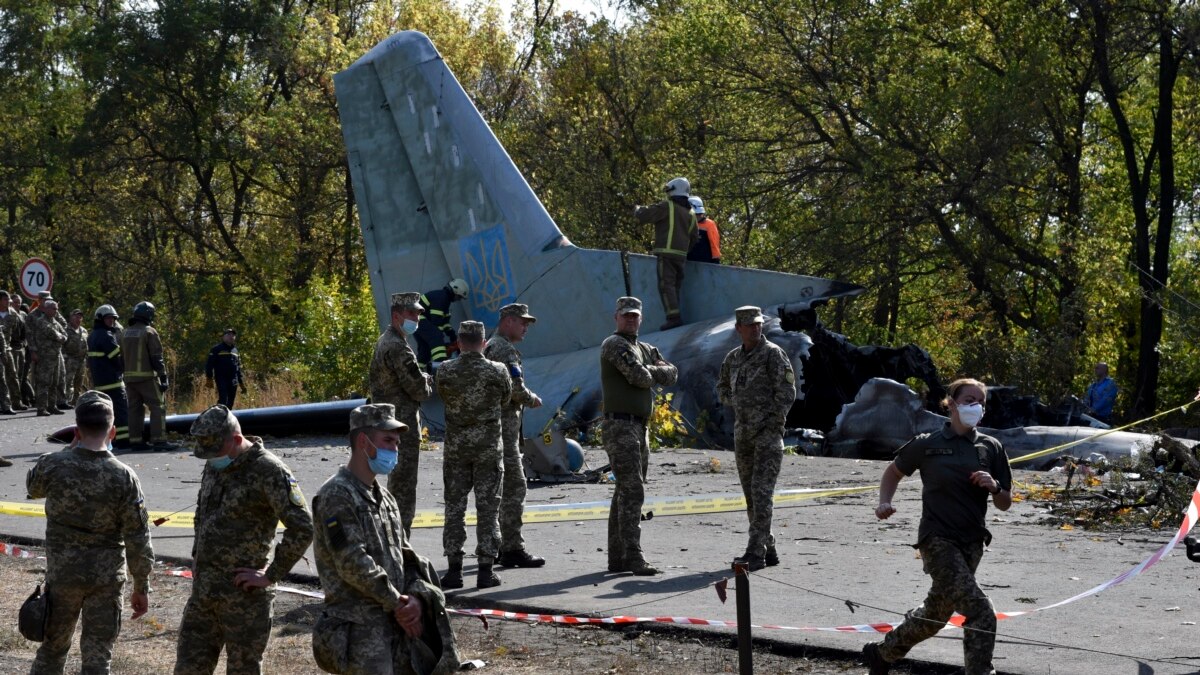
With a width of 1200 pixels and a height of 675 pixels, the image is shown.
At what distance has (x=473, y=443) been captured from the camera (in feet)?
30.2

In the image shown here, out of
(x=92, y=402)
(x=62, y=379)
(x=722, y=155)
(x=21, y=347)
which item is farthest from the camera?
(x=722, y=155)

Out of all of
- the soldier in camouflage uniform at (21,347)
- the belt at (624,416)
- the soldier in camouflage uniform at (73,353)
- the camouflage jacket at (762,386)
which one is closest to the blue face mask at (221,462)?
the belt at (624,416)

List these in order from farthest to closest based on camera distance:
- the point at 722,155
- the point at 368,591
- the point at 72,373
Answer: the point at 722,155, the point at 72,373, the point at 368,591

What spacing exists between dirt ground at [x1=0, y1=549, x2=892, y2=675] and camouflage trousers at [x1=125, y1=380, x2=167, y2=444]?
9207mm

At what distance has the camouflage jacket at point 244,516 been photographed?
5816mm

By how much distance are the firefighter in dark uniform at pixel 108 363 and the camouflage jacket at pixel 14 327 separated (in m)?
7.78

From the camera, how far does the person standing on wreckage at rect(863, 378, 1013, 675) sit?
635cm

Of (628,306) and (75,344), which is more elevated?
(75,344)

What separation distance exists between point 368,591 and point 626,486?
15.3ft

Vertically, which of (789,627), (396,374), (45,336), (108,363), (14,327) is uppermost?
(14,327)

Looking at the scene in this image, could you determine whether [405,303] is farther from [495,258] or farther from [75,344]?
[75,344]

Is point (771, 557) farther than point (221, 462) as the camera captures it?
Yes

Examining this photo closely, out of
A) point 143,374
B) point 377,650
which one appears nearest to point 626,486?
point 377,650

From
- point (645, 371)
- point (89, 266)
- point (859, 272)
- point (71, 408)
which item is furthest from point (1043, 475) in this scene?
point (89, 266)
